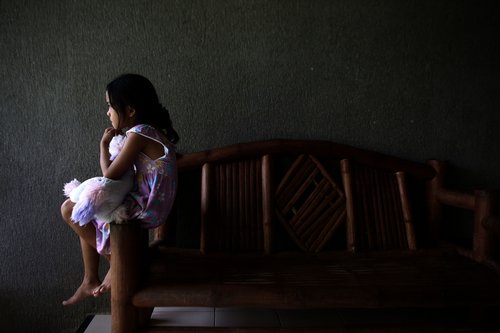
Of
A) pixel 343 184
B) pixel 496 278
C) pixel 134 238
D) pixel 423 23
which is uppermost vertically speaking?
pixel 423 23

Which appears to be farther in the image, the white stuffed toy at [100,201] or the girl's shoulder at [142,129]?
the girl's shoulder at [142,129]

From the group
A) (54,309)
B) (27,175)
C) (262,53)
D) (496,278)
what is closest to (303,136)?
(262,53)

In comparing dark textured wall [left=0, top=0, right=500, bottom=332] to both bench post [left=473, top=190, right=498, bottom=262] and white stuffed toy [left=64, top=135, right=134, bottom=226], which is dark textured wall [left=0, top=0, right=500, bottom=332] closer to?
bench post [left=473, top=190, right=498, bottom=262]

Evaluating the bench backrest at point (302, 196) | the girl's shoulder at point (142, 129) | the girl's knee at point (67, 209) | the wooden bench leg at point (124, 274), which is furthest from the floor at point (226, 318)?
the girl's shoulder at point (142, 129)

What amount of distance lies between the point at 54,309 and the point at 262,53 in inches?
60.3

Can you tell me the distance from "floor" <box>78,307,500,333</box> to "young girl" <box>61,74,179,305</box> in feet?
1.32

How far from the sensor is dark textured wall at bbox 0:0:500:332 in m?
1.89

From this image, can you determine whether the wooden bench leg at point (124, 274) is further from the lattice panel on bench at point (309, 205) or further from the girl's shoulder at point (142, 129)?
the lattice panel on bench at point (309, 205)

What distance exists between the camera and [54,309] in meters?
Result: 1.96

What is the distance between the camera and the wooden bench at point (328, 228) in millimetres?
1512

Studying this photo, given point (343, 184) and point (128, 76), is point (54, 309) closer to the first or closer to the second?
point (128, 76)

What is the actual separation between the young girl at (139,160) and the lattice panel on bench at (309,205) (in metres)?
0.55

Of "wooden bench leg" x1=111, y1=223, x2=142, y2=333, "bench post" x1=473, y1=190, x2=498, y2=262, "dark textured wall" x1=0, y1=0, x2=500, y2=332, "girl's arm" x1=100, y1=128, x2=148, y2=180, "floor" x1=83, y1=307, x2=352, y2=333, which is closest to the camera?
"wooden bench leg" x1=111, y1=223, x2=142, y2=333

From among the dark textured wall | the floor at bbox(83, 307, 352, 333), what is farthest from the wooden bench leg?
the dark textured wall
